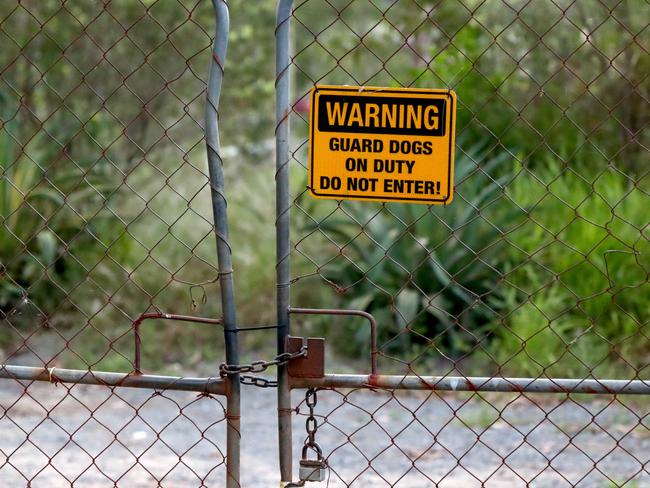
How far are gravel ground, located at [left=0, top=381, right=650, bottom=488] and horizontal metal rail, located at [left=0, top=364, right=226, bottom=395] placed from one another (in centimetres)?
125

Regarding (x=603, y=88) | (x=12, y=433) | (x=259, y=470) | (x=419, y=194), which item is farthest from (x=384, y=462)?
(x=603, y=88)

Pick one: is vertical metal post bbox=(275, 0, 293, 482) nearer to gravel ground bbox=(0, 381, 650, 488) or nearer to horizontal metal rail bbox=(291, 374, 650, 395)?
horizontal metal rail bbox=(291, 374, 650, 395)

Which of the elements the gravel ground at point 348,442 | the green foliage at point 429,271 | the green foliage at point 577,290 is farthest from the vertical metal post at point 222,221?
the green foliage at point 429,271

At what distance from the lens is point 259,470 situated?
468cm

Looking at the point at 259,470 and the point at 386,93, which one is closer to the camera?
the point at 386,93

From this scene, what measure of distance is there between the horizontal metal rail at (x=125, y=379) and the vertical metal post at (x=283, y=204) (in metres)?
0.17

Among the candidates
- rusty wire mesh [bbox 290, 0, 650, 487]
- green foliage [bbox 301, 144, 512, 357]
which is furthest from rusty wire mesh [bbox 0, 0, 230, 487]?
green foliage [bbox 301, 144, 512, 357]

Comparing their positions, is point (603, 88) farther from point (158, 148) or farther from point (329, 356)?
point (158, 148)

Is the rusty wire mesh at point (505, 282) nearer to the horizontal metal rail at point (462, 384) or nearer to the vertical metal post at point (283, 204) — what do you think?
the horizontal metal rail at point (462, 384)

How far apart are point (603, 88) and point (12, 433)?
512 centimetres

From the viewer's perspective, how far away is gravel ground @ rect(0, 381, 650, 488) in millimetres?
4355

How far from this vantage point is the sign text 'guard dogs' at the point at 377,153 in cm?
241

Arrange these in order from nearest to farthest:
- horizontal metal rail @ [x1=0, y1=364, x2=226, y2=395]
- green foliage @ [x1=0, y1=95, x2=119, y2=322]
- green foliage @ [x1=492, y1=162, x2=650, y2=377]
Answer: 1. horizontal metal rail @ [x1=0, y1=364, x2=226, y2=395]
2. green foliage @ [x1=492, y1=162, x2=650, y2=377]
3. green foliage @ [x1=0, y1=95, x2=119, y2=322]

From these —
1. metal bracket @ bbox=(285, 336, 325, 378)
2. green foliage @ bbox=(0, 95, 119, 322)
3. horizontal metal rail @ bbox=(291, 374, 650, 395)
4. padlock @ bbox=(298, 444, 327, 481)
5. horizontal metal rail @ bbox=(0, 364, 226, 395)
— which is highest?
green foliage @ bbox=(0, 95, 119, 322)
